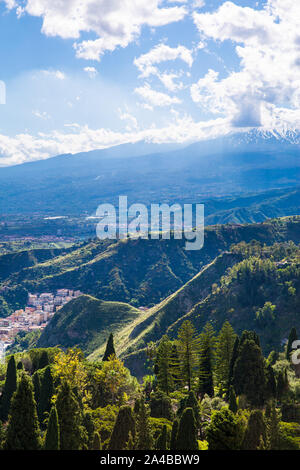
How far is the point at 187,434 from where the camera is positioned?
2444 cm

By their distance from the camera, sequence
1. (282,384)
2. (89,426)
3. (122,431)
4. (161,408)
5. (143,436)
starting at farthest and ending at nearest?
(282,384), (161,408), (89,426), (122,431), (143,436)

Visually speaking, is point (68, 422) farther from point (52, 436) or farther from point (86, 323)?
point (86, 323)

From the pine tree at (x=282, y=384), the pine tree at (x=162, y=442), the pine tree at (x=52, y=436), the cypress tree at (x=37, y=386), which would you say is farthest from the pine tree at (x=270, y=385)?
the pine tree at (x=52, y=436)

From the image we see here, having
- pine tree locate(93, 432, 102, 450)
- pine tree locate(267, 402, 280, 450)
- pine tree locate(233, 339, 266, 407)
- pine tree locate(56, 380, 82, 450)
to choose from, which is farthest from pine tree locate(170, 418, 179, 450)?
pine tree locate(233, 339, 266, 407)

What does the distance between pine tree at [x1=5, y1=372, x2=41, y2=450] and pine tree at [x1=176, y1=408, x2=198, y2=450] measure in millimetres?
9569

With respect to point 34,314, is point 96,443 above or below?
below

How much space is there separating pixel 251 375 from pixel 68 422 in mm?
23302

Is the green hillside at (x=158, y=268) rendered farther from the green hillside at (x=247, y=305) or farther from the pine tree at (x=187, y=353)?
the pine tree at (x=187, y=353)

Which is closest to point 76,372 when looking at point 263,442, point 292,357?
point 263,442

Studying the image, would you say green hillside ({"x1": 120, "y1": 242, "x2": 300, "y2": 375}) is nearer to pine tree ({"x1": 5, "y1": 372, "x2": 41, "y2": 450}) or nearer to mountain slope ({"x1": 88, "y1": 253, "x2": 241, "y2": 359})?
mountain slope ({"x1": 88, "y1": 253, "x2": 241, "y2": 359})

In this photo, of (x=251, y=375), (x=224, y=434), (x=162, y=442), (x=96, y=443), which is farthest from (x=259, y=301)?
(x=96, y=443)
